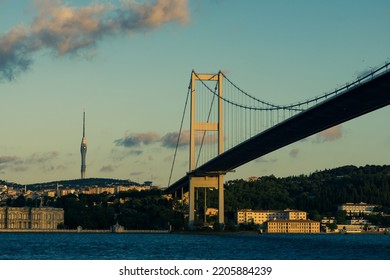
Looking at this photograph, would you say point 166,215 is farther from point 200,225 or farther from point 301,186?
point 301,186

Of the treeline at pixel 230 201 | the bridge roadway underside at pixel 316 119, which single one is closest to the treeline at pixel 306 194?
the treeline at pixel 230 201

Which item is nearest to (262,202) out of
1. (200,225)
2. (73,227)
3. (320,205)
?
(320,205)

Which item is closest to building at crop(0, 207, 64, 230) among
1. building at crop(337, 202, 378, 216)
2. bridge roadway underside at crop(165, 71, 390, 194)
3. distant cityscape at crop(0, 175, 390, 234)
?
distant cityscape at crop(0, 175, 390, 234)

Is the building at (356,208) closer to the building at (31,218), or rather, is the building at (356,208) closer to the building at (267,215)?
the building at (267,215)

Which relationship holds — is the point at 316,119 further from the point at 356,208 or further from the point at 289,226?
the point at 356,208

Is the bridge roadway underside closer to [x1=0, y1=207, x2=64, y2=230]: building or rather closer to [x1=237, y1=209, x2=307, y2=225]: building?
[x1=0, y1=207, x2=64, y2=230]: building

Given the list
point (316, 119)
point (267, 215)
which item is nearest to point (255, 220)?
point (267, 215)
